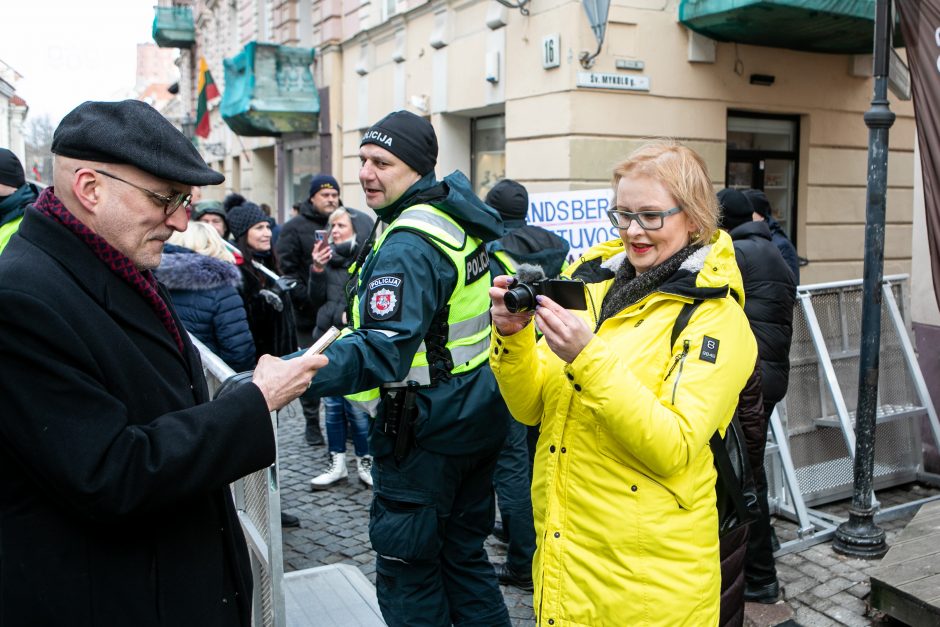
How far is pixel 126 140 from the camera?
162 centimetres

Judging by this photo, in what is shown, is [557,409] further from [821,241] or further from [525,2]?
[821,241]

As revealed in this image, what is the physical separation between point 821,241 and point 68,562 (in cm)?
956

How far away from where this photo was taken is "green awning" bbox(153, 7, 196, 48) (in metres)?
29.4

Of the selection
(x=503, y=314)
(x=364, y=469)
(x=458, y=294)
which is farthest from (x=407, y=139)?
(x=364, y=469)

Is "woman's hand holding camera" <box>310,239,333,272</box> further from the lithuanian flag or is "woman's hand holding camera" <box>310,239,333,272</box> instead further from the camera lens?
the lithuanian flag

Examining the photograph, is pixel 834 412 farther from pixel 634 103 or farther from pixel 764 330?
pixel 634 103

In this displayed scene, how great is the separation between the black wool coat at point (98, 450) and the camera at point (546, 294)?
0.69 m

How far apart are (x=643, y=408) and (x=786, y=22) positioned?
7315 millimetres

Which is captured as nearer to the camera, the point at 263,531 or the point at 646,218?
the point at 646,218

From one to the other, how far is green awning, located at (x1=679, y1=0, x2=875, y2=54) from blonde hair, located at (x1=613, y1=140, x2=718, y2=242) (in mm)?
5942

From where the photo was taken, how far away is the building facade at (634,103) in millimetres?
8219

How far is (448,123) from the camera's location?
1081cm

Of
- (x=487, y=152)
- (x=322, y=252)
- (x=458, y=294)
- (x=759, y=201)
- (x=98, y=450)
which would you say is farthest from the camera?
(x=487, y=152)

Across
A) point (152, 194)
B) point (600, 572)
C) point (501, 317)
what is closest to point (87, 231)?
point (152, 194)
